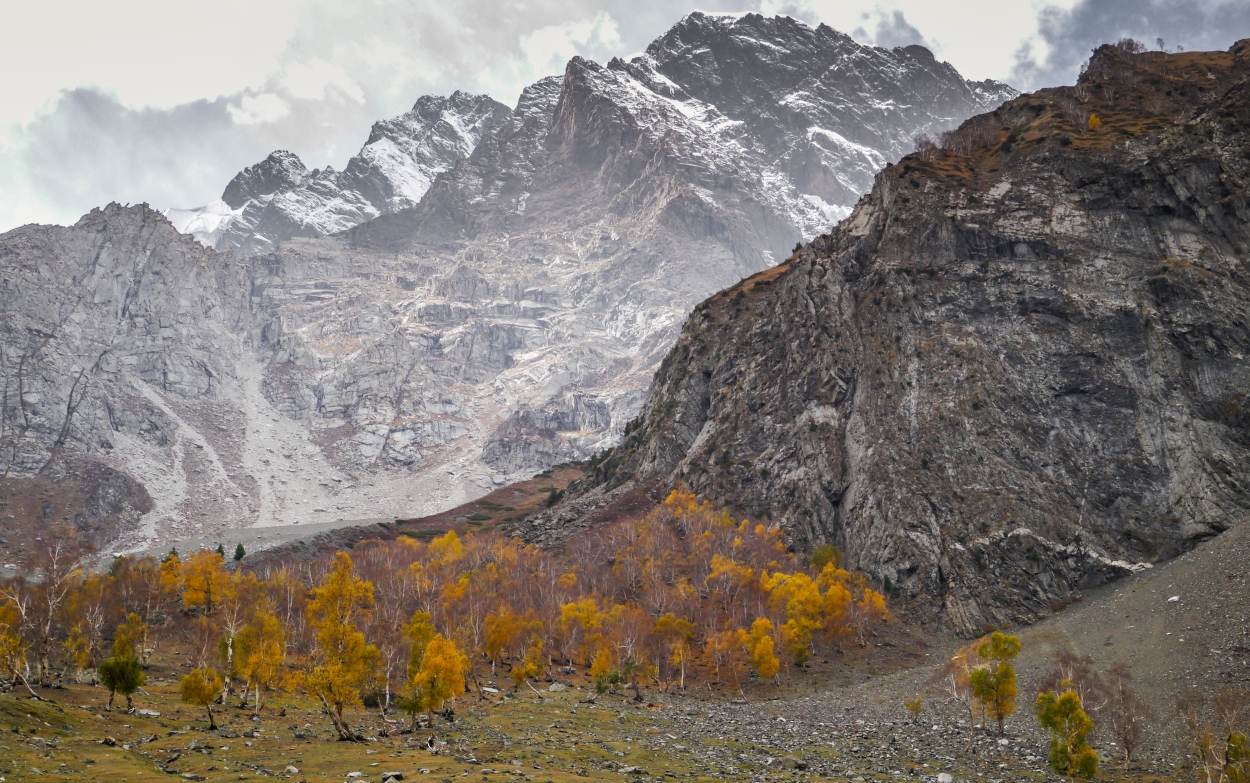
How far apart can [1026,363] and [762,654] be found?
58.5 m

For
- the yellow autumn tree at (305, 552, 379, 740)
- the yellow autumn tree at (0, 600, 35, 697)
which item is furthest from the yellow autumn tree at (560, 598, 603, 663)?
the yellow autumn tree at (0, 600, 35, 697)

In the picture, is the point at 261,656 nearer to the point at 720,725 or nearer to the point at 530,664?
the point at 530,664

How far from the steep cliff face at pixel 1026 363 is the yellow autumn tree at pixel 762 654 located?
24075 millimetres

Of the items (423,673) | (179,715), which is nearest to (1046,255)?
(423,673)

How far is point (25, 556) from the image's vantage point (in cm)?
18488

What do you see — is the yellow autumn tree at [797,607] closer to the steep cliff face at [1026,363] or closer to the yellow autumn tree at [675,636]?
the yellow autumn tree at [675,636]

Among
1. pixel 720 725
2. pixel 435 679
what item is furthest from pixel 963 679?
pixel 435 679

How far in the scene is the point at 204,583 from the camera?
85688 mm

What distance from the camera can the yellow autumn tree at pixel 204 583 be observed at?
83188 mm

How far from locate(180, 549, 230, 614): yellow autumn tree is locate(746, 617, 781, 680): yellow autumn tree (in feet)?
202

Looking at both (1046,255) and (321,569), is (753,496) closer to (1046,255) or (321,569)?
(1046,255)

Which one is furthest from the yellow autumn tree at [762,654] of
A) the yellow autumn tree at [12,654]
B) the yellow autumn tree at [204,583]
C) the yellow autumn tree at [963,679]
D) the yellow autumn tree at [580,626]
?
the yellow autumn tree at [12,654]

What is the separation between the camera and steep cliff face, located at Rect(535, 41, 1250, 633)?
276ft

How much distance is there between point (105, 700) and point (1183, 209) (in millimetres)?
135849
